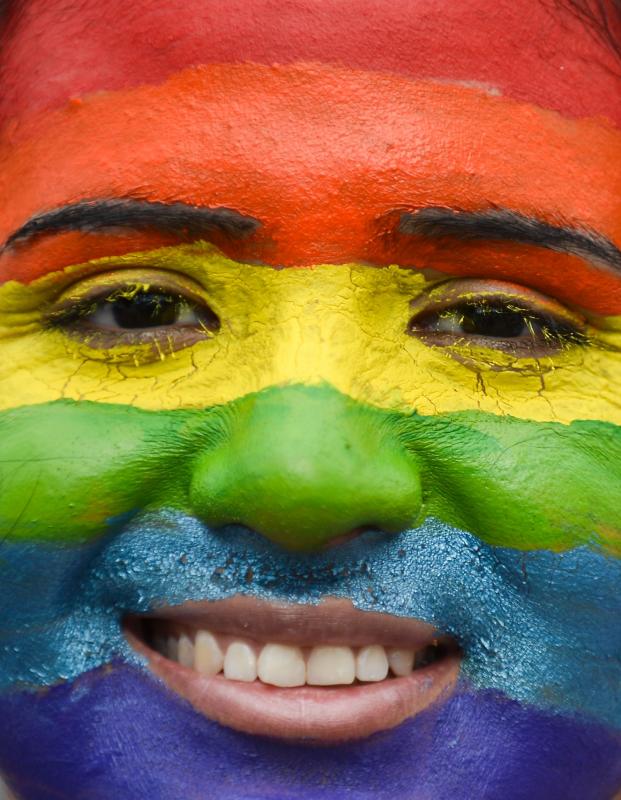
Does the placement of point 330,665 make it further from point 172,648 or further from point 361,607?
point 172,648

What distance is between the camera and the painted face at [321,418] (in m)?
1.84

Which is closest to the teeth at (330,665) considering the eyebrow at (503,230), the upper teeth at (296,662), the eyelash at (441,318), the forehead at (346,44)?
the upper teeth at (296,662)

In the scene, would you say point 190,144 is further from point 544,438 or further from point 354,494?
point 544,438

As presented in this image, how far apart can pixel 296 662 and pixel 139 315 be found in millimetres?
686

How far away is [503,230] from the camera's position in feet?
6.28

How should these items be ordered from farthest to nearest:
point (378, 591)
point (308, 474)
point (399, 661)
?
point (399, 661) < point (378, 591) < point (308, 474)

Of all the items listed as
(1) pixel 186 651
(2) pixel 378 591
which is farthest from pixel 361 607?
(1) pixel 186 651

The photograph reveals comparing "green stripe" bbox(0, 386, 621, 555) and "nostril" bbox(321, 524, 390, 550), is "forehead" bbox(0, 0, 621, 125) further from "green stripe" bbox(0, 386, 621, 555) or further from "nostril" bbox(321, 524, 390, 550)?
"nostril" bbox(321, 524, 390, 550)

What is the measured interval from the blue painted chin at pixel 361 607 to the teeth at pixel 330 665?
0.38 feet

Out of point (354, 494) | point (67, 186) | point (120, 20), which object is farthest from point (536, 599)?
point (120, 20)

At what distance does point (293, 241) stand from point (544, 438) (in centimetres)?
55

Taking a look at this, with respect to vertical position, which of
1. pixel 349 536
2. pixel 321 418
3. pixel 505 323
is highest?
pixel 505 323

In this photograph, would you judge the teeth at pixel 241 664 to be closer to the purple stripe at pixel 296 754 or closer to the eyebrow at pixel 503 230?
the purple stripe at pixel 296 754

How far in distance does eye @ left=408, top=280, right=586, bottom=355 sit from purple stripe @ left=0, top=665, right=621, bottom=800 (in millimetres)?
617
